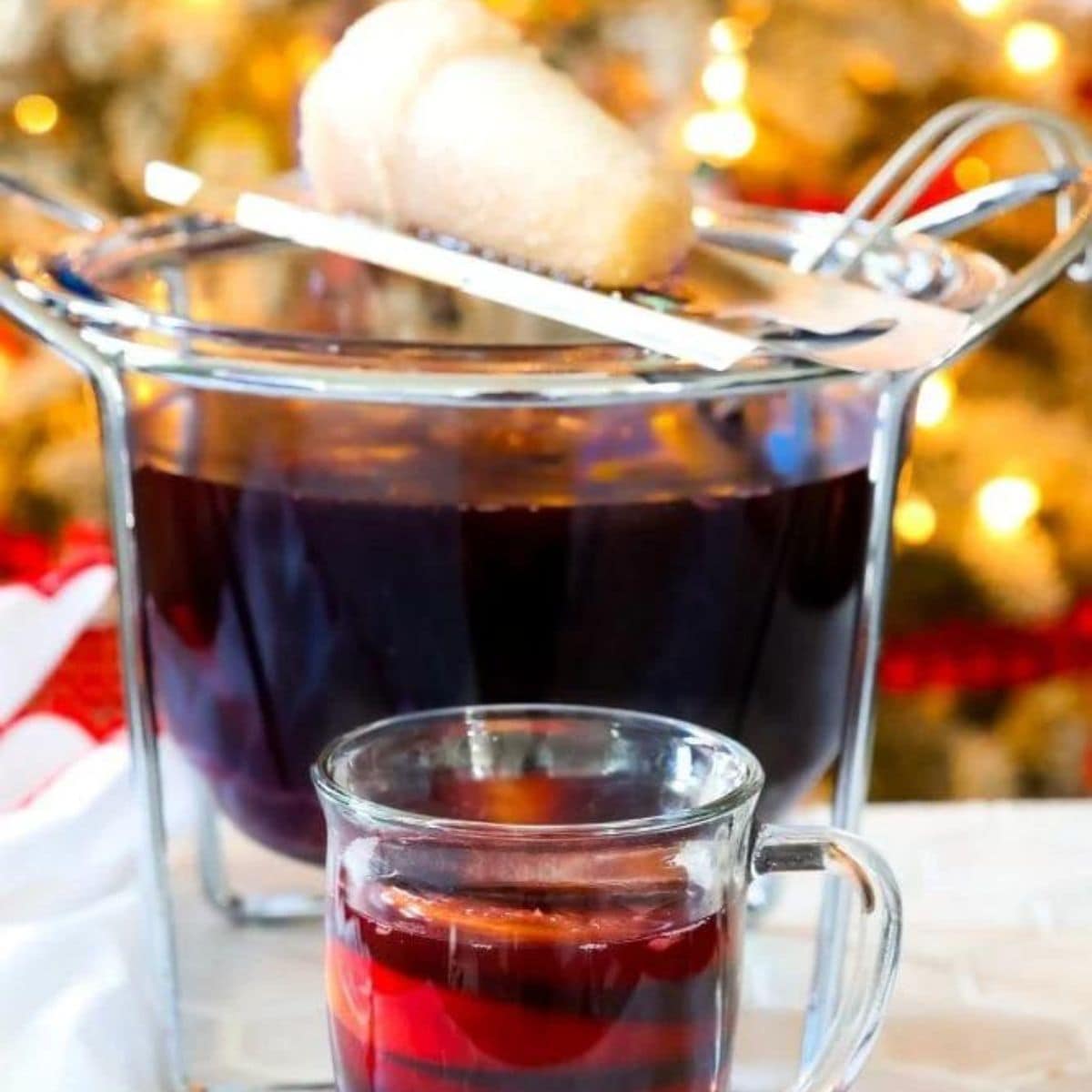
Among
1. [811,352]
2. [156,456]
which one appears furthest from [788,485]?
[156,456]

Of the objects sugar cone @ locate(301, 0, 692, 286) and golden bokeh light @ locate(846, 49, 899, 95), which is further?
golden bokeh light @ locate(846, 49, 899, 95)

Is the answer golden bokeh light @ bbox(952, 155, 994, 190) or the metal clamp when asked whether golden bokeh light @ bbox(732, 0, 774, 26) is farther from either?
the metal clamp

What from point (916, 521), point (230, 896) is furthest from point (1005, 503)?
point (230, 896)

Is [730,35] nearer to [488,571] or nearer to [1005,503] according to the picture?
[1005,503]

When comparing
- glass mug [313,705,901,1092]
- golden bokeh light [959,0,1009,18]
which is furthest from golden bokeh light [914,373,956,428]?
glass mug [313,705,901,1092]

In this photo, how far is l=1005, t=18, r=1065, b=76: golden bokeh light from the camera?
1016 mm

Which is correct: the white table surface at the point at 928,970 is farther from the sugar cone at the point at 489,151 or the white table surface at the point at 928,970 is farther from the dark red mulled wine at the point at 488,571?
the sugar cone at the point at 489,151

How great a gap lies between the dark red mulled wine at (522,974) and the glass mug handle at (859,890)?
0.06 ft

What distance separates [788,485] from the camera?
0.42m

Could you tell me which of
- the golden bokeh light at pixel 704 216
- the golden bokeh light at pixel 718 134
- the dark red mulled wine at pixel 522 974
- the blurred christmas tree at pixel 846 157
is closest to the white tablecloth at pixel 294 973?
the dark red mulled wine at pixel 522 974

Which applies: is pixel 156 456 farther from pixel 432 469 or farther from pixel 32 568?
pixel 32 568

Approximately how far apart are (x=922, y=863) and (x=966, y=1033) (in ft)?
0.40

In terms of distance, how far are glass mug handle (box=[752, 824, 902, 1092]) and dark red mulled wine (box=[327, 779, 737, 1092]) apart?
0.06 ft

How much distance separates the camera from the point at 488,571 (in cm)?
39
